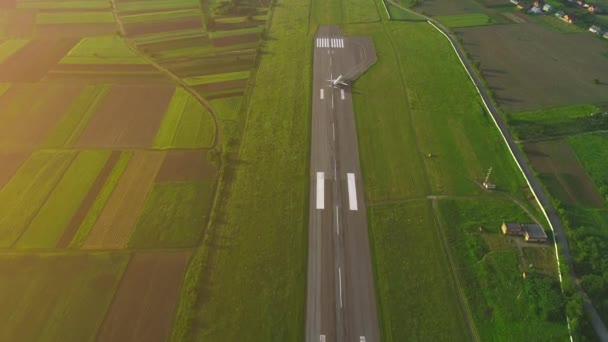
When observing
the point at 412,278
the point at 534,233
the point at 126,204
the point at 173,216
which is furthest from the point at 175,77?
the point at 534,233

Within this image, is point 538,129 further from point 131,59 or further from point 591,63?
point 131,59

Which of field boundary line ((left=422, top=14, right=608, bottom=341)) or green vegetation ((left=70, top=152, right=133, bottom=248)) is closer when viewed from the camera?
field boundary line ((left=422, top=14, right=608, bottom=341))

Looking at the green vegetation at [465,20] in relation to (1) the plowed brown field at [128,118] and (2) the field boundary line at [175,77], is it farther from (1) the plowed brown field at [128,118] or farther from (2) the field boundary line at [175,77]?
(1) the plowed brown field at [128,118]

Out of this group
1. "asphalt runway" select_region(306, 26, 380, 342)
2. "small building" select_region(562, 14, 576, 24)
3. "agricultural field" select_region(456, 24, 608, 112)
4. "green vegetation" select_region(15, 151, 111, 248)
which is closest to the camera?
"asphalt runway" select_region(306, 26, 380, 342)

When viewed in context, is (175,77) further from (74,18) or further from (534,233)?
(534,233)

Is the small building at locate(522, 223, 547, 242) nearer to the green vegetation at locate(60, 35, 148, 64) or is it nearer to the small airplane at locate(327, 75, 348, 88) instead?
the small airplane at locate(327, 75, 348, 88)

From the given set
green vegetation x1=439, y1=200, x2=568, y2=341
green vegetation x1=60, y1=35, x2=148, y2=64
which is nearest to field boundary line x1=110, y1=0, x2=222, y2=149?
green vegetation x1=60, y1=35, x2=148, y2=64

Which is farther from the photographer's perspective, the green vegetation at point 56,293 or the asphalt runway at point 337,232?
the asphalt runway at point 337,232

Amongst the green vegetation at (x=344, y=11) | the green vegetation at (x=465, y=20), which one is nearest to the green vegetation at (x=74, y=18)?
the green vegetation at (x=344, y=11)
